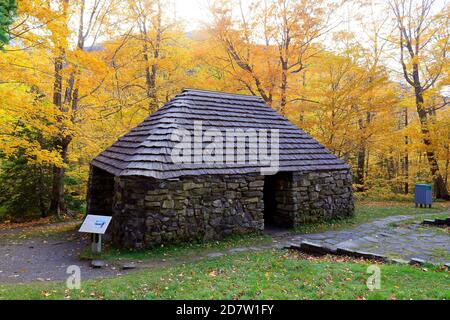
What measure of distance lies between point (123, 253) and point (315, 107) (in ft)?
34.0

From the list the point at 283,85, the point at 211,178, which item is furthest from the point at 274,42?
the point at 211,178

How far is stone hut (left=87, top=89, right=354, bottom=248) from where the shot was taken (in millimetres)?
6766

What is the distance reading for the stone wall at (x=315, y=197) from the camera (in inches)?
342

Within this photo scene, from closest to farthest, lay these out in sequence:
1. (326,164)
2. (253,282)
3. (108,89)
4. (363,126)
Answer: (253,282) → (326,164) → (108,89) → (363,126)

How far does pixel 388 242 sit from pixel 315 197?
2.48 m

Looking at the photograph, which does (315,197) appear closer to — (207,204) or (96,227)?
(207,204)

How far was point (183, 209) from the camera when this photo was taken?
23.1 feet

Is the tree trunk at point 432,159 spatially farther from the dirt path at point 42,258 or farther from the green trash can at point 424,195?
the dirt path at point 42,258

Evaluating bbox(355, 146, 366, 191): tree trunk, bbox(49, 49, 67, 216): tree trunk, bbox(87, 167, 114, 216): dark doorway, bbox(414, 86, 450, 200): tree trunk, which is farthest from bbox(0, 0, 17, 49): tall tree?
bbox(355, 146, 366, 191): tree trunk

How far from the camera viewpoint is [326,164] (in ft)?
30.8

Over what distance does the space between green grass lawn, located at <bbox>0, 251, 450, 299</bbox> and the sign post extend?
132cm
